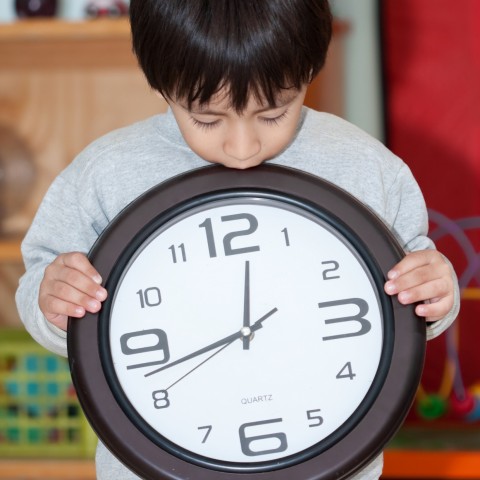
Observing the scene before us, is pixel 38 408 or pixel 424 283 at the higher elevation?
pixel 424 283

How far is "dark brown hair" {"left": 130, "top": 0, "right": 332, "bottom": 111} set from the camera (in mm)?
867

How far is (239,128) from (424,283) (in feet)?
0.81

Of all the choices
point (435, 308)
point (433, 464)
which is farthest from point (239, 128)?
point (433, 464)

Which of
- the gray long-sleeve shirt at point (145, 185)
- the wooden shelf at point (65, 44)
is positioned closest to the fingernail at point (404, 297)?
the gray long-sleeve shirt at point (145, 185)

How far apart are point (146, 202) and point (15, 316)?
4.41 feet

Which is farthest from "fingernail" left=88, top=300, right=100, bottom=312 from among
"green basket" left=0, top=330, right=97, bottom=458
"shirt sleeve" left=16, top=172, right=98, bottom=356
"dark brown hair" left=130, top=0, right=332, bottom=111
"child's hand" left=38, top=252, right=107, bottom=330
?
"green basket" left=0, top=330, right=97, bottom=458

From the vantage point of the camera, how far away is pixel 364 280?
37.2 inches

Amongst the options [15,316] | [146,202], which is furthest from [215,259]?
[15,316]

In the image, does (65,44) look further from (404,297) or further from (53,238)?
(404,297)

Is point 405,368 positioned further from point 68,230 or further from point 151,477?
point 68,230

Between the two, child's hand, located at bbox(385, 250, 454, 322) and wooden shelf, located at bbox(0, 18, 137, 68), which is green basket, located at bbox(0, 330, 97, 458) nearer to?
wooden shelf, located at bbox(0, 18, 137, 68)

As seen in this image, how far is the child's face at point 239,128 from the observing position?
2.94ft

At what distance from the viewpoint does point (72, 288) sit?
3.05 ft

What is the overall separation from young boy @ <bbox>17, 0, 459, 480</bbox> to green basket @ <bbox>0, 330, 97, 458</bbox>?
90cm
